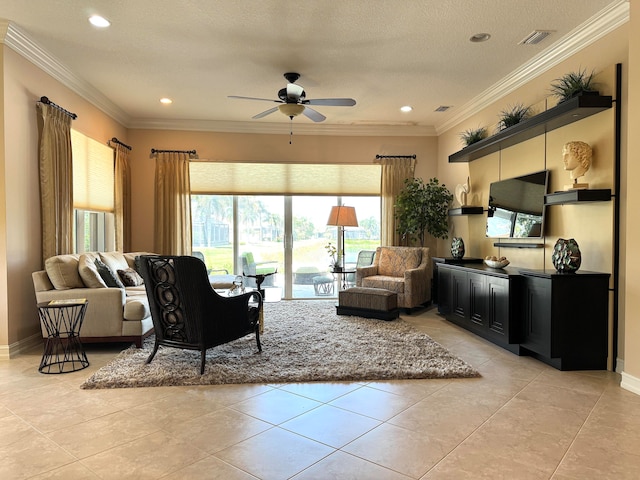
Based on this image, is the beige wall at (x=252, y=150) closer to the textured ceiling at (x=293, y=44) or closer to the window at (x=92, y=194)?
the window at (x=92, y=194)

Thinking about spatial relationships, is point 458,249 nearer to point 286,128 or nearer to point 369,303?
point 369,303

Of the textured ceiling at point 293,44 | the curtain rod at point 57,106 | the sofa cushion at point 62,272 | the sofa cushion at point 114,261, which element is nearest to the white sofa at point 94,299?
the sofa cushion at point 62,272

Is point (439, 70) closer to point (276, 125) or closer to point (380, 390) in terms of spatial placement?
point (276, 125)

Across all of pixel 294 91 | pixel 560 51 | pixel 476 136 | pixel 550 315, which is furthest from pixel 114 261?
pixel 560 51

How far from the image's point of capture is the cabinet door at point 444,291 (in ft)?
17.7

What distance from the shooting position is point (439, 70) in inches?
185

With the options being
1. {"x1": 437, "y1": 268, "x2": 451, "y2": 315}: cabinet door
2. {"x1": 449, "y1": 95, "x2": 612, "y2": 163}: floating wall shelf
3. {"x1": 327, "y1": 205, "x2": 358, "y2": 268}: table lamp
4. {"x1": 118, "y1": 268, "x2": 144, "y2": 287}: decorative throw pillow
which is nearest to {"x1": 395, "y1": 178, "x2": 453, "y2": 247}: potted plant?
{"x1": 327, "y1": 205, "x2": 358, "y2": 268}: table lamp

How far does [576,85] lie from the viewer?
3586 millimetres

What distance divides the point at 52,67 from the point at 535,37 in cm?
495

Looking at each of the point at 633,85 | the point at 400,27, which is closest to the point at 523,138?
the point at 633,85

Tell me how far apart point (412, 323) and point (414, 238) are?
6.48 ft

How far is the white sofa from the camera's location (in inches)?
157

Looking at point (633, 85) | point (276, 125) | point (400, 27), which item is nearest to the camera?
point (633, 85)

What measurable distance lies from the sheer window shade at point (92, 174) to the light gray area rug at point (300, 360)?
213 cm
